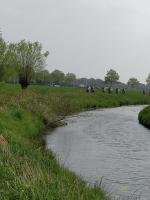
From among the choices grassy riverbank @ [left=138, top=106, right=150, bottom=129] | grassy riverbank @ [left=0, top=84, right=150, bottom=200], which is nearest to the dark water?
grassy riverbank @ [left=0, top=84, right=150, bottom=200]

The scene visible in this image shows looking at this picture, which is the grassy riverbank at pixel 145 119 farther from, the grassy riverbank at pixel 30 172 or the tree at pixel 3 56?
the tree at pixel 3 56

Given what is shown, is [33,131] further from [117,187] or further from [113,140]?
[117,187]

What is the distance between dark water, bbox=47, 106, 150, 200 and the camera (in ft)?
71.6

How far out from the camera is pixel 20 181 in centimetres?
1430

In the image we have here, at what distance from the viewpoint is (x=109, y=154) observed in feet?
100

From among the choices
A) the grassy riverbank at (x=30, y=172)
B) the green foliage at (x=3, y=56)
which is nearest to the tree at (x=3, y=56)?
the green foliage at (x=3, y=56)

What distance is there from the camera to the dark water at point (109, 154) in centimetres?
2181

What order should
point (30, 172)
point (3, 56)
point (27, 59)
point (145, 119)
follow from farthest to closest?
1. point (27, 59)
2. point (3, 56)
3. point (145, 119)
4. point (30, 172)

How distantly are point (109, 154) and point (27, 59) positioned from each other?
65.2 m

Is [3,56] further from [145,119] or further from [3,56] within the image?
[145,119]

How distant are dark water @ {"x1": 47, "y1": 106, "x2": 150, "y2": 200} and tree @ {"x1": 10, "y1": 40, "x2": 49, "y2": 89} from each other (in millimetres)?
41909

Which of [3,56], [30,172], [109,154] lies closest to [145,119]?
[109,154]

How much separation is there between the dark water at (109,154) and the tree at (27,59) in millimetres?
41909

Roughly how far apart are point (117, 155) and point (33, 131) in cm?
932
